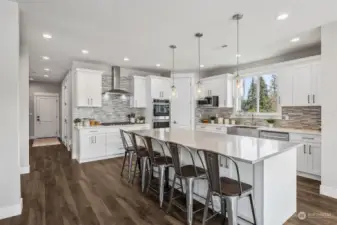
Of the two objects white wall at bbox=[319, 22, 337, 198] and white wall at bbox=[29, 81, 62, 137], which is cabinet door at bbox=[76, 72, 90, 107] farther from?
white wall at bbox=[29, 81, 62, 137]

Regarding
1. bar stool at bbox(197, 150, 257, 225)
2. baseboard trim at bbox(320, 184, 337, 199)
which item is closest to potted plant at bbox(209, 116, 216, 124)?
baseboard trim at bbox(320, 184, 337, 199)

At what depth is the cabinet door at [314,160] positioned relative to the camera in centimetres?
365

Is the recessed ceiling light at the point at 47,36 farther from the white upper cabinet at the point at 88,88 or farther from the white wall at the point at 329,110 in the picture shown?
the white wall at the point at 329,110

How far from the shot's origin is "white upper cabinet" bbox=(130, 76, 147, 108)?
20.4 feet

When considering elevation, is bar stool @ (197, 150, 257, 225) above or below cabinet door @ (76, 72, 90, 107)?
below

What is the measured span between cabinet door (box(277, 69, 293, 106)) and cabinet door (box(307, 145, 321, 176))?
3.66ft

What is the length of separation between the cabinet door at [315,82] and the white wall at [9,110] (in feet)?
17.1

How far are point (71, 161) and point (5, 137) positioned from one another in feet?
9.64

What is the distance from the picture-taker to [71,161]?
17.0 ft

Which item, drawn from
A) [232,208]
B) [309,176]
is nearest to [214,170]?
[232,208]

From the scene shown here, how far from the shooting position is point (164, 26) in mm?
3193

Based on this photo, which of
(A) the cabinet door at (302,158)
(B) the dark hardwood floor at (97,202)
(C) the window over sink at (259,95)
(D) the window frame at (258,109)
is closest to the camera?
(B) the dark hardwood floor at (97,202)

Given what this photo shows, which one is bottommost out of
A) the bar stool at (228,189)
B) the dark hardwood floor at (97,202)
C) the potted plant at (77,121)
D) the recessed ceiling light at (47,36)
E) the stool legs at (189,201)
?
the dark hardwood floor at (97,202)

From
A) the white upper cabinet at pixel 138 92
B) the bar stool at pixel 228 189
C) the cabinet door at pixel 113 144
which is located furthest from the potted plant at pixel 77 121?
the bar stool at pixel 228 189
